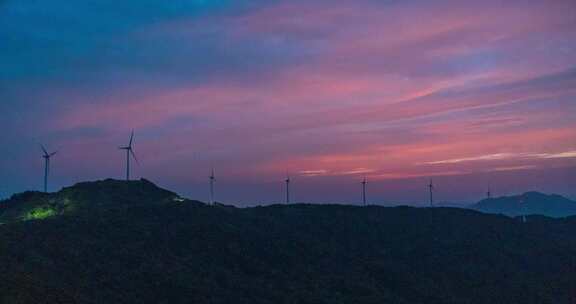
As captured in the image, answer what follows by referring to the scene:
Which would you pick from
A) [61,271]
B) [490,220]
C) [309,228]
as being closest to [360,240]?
[309,228]

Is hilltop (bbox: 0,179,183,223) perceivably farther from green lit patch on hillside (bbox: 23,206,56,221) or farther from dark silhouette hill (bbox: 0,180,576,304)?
dark silhouette hill (bbox: 0,180,576,304)

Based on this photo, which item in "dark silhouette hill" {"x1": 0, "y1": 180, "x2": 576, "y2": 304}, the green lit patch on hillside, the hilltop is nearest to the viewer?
"dark silhouette hill" {"x1": 0, "y1": 180, "x2": 576, "y2": 304}

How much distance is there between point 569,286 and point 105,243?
47.1 m

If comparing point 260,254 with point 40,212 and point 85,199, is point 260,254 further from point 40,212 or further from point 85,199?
point 40,212

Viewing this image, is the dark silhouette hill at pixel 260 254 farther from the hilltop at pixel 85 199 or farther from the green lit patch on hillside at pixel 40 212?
the green lit patch on hillside at pixel 40 212

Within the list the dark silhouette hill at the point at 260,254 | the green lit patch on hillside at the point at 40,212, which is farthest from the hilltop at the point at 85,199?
the dark silhouette hill at the point at 260,254

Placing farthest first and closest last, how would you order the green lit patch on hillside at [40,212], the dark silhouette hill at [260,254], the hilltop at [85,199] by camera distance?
the hilltop at [85,199], the green lit patch on hillside at [40,212], the dark silhouette hill at [260,254]

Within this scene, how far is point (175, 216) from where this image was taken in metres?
57.0

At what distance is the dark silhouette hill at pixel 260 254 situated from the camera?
39.6m

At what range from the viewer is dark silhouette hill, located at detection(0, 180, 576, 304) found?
130ft

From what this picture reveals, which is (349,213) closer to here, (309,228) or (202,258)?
(309,228)

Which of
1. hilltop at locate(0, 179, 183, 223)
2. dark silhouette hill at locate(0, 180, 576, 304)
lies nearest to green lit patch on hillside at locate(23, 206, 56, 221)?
hilltop at locate(0, 179, 183, 223)

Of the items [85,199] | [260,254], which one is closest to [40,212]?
[85,199]

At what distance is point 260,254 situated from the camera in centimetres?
5116
